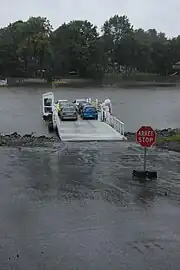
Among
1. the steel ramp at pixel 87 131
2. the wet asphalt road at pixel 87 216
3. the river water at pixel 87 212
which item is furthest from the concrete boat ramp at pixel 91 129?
the wet asphalt road at pixel 87 216

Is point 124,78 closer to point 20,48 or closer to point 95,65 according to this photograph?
point 95,65

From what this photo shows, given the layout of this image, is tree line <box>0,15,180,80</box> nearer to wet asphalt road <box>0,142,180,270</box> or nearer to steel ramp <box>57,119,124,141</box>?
steel ramp <box>57,119,124,141</box>

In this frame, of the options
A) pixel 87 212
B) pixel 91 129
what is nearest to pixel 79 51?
pixel 91 129

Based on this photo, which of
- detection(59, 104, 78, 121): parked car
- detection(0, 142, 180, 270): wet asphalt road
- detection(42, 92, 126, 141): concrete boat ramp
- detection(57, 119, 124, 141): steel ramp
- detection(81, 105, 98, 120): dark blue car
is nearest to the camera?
Result: detection(0, 142, 180, 270): wet asphalt road

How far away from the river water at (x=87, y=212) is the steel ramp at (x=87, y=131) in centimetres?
673

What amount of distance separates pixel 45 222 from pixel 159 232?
96.1 inches

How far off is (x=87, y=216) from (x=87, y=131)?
70.9ft

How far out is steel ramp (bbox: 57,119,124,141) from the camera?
29508 millimetres

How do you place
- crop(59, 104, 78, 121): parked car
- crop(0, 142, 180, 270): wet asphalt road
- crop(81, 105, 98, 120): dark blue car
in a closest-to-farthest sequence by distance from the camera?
crop(0, 142, 180, 270): wet asphalt road, crop(59, 104, 78, 121): parked car, crop(81, 105, 98, 120): dark blue car

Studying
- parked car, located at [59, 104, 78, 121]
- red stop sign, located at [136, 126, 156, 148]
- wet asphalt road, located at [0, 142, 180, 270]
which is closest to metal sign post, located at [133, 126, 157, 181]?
red stop sign, located at [136, 126, 156, 148]

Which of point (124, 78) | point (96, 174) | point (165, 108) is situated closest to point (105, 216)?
point (96, 174)

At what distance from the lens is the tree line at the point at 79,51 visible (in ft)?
462

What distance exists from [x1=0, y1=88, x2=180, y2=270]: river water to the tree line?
395ft

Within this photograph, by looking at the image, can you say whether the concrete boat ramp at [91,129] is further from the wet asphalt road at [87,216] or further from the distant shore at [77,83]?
the distant shore at [77,83]
